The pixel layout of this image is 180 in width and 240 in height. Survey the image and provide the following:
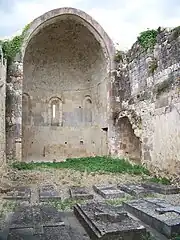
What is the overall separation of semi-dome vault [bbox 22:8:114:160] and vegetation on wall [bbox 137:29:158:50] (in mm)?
3152

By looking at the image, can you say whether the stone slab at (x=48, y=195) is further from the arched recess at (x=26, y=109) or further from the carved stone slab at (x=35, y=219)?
the arched recess at (x=26, y=109)

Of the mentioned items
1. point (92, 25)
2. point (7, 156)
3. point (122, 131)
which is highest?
point (92, 25)

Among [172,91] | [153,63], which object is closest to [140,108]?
[153,63]

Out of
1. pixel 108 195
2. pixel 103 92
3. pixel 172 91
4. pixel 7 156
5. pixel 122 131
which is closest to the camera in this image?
pixel 108 195

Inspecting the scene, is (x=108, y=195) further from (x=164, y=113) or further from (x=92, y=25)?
(x=92, y=25)

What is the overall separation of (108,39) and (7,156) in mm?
7459

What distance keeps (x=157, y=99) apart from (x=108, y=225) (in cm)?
621

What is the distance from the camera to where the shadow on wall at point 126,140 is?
44.7 feet

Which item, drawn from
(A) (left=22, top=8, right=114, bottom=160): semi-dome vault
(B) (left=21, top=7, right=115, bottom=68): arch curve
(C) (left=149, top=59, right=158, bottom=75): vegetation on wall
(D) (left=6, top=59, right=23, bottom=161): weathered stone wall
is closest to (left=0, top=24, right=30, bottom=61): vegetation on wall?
(B) (left=21, top=7, right=115, bottom=68): arch curve

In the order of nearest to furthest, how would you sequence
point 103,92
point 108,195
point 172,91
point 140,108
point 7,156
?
point 108,195 → point 172,91 → point 140,108 → point 7,156 → point 103,92

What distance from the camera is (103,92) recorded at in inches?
604

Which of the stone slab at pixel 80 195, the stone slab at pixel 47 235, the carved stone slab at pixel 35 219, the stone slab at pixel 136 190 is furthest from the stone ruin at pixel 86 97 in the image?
the stone slab at pixel 47 235

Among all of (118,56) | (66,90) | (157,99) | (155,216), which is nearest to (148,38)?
(157,99)

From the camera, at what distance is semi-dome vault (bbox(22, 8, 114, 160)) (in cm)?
1480
